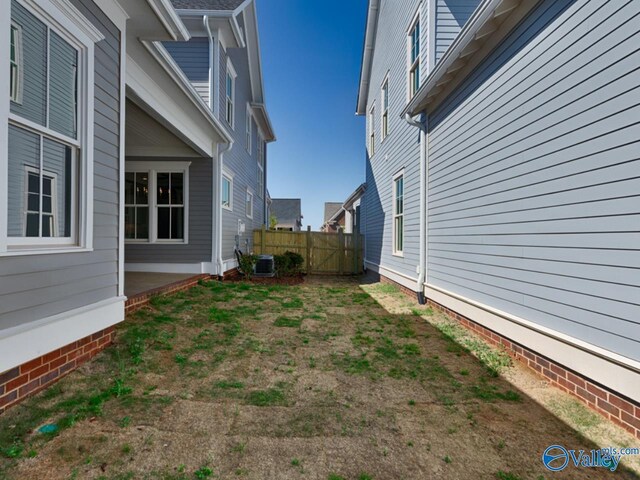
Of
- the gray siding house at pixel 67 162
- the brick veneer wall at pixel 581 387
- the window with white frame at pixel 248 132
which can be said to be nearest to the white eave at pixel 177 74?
the gray siding house at pixel 67 162

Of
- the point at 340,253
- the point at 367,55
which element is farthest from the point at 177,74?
the point at 367,55

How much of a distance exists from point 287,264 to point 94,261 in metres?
7.68

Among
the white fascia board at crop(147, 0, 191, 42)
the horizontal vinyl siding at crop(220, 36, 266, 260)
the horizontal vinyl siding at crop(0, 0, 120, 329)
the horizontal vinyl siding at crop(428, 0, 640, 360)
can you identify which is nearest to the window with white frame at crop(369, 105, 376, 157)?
the horizontal vinyl siding at crop(220, 36, 266, 260)

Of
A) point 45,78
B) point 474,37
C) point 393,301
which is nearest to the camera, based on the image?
point 45,78

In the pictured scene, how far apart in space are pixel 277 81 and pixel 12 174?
1550 cm

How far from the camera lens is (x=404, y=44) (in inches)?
312

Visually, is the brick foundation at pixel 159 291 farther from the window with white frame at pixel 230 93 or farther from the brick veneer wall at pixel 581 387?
the brick veneer wall at pixel 581 387

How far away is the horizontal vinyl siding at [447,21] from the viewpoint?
19.9 feet

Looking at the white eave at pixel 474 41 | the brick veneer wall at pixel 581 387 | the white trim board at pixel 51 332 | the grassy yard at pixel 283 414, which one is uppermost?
the white eave at pixel 474 41

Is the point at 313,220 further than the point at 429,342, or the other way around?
the point at 313,220

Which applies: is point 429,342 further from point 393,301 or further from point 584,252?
point 393,301

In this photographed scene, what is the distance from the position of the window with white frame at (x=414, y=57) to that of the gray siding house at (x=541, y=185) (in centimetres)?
73

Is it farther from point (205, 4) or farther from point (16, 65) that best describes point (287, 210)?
point (16, 65)

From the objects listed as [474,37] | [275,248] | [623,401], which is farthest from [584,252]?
[275,248]
